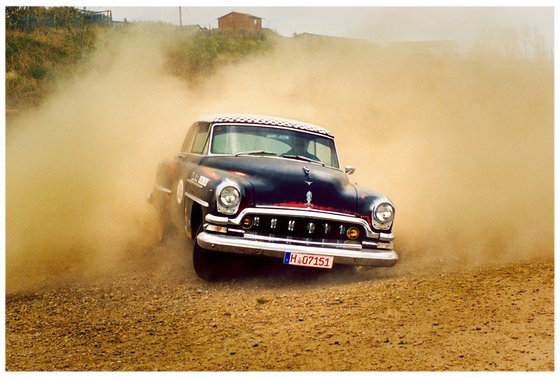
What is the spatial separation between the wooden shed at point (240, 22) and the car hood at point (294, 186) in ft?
86.8

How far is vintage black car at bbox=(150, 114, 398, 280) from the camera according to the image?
7.05m

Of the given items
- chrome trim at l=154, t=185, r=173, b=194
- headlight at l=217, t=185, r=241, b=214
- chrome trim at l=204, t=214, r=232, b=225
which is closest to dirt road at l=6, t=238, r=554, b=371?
chrome trim at l=204, t=214, r=232, b=225

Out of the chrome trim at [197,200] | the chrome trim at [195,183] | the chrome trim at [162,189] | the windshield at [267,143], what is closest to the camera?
the chrome trim at [197,200]

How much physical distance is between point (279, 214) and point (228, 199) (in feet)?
1.77

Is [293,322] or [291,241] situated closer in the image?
[293,322]

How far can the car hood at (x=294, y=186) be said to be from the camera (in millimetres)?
7176

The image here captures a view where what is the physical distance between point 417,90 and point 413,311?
11.6m

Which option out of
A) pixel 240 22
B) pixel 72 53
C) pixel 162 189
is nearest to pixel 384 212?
pixel 162 189

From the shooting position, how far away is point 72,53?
85.5 feet

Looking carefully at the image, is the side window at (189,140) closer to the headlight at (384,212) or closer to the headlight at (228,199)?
the headlight at (228,199)

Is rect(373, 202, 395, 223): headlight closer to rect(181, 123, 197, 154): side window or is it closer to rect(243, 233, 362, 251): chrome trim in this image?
rect(243, 233, 362, 251): chrome trim

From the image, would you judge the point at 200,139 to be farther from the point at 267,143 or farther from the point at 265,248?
the point at 265,248

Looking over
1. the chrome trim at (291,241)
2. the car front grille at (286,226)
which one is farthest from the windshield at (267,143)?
the chrome trim at (291,241)

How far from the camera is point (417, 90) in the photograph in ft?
55.9
